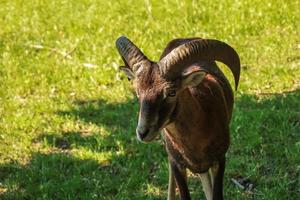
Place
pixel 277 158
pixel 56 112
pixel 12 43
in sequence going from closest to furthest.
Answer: pixel 277 158, pixel 56 112, pixel 12 43

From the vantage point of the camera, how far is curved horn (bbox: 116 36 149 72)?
218 inches

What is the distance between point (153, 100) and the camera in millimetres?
5227

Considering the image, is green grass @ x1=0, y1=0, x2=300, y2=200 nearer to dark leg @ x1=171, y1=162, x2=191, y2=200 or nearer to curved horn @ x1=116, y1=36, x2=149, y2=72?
dark leg @ x1=171, y1=162, x2=191, y2=200

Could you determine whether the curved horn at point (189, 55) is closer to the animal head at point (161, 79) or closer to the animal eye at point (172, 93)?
the animal head at point (161, 79)

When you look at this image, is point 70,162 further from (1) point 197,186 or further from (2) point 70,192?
(1) point 197,186

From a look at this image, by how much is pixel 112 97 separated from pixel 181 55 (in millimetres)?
4371

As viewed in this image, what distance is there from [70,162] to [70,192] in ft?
2.54

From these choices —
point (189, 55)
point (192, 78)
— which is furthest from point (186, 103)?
point (189, 55)

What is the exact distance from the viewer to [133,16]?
12.6 metres

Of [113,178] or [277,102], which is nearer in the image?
[113,178]

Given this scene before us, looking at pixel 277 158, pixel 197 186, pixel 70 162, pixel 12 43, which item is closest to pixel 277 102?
pixel 277 158

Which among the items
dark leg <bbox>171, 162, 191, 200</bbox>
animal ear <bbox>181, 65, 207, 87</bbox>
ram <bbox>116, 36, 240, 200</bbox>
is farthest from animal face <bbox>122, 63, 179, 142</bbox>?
dark leg <bbox>171, 162, 191, 200</bbox>

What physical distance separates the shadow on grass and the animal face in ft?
6.45

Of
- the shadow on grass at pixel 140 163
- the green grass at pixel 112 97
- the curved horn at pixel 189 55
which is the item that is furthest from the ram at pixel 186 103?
the green grass at pixel 112 97
